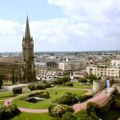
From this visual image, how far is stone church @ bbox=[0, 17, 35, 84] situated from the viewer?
102 meters

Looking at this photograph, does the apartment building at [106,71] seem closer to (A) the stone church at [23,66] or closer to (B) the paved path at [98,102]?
(A) the stone church at [23,66]

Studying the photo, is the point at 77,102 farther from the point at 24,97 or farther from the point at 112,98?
the point at 24,97

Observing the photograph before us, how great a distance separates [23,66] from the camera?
4043 inches

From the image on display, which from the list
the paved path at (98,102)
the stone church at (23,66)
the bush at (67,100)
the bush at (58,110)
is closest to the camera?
the bush at (58,110)

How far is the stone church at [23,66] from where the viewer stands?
102 m

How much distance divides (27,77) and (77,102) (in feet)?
175

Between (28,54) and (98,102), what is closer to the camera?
(98,102)

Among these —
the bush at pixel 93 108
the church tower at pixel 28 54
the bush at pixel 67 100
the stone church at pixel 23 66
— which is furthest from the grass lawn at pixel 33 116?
the church tower at pixel 28 54

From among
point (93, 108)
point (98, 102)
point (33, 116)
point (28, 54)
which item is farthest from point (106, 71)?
point (33, 116)

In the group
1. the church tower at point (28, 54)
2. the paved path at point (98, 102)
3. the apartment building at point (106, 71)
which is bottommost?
the apartment building at point (106, 71)

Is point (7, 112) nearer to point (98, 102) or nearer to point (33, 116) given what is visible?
point (33, 116)

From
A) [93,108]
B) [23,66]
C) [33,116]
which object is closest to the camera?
[93,108]

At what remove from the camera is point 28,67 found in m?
104

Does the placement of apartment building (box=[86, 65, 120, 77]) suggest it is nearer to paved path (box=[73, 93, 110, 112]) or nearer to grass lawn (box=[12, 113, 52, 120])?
paved path (box=[73, 93, 110, 112])
